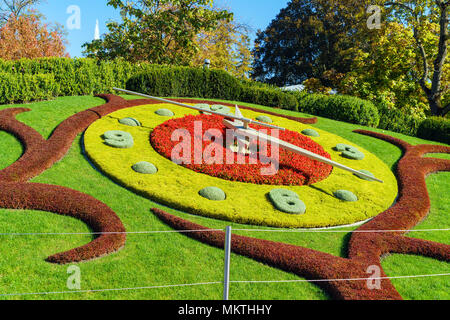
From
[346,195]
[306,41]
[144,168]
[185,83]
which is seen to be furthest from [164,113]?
[306,41]

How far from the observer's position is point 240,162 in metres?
10.6

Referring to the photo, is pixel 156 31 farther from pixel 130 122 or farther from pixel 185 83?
pixel 130 122

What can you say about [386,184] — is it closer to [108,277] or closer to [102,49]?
[108,277]

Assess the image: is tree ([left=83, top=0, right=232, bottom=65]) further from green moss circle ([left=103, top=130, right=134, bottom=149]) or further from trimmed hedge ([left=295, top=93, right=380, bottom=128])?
green moss circle ([left=103, top=130, right=134, bottom=149])

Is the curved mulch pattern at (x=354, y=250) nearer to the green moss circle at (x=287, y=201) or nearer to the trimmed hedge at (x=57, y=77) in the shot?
the green moss circle at (x=287, y=201)

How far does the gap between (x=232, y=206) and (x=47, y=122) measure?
317 inches

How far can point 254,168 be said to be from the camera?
1032cm

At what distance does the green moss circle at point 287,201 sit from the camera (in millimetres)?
8617

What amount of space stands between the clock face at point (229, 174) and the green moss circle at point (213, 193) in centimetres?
2

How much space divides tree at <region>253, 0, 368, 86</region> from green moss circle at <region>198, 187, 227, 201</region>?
29.9m

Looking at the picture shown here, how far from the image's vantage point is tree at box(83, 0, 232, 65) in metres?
25.6

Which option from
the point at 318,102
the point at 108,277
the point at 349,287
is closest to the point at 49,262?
the point at 108,277

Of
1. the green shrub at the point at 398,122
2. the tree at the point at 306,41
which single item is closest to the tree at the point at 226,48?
the tree at the point at 306,41

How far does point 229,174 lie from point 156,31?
64.7 ft
